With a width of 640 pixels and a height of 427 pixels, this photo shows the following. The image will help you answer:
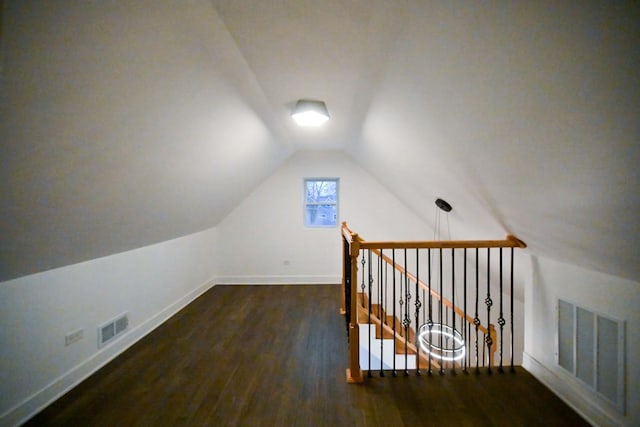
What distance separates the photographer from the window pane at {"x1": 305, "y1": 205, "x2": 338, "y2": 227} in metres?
4.81

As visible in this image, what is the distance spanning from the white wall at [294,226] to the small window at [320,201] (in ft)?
0.43

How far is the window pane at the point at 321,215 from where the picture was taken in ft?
15.8

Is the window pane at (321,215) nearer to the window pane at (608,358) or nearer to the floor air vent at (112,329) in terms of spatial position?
the floor air vent at (112,329)

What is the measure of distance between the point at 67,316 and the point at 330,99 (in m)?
2.89

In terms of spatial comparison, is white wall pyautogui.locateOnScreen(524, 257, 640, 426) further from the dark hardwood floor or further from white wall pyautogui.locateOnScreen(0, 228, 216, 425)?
white wall pyautogui.locateOnScreen(0, 228, 216, 425)

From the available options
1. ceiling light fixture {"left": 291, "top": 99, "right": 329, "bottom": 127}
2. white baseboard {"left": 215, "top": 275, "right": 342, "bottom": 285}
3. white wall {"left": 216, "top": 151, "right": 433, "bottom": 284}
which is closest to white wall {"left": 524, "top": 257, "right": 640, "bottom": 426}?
ceiling light fixture {"left": 291, "top": 99, "right": 329, "bottom": 127}

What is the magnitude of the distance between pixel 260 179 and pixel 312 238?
4.73 feet

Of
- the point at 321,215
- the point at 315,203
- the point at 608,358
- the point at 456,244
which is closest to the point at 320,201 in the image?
the point at 315,203

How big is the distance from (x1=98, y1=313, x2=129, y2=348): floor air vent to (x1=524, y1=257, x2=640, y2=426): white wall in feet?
12.8

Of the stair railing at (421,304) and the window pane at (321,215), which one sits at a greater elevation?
the window pane at (321,215)

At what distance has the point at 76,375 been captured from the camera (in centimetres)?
211

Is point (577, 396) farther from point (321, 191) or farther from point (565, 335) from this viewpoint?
point (321, 191)

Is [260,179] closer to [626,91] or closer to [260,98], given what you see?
[260,98]

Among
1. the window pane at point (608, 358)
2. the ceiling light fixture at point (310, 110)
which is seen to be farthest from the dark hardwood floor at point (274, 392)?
the ceiling light fixture at point (310, 110)
